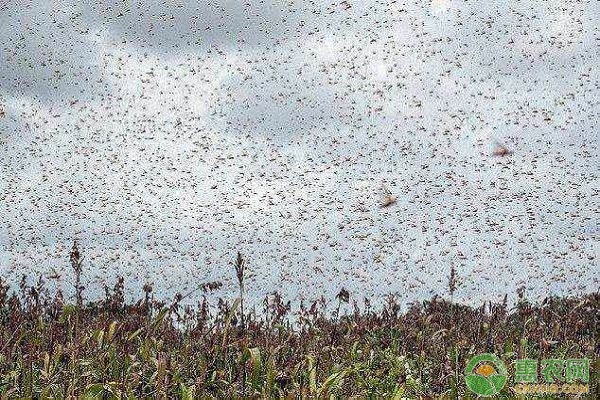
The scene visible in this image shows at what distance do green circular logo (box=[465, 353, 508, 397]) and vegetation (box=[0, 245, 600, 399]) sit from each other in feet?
0.28

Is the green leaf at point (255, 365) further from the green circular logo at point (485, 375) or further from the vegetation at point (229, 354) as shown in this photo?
the green circular logo at point (485, 375)

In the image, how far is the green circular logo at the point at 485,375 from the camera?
15.9ft

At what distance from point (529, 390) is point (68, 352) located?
3628mm

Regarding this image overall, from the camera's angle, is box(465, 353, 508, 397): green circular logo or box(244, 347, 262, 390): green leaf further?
box(465, 353, 508, 397): green circular logo

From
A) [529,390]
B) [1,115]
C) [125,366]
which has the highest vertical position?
[1,115]

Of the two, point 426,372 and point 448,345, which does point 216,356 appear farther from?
point 448,345

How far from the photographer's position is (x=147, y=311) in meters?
6.15

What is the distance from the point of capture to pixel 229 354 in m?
5.27

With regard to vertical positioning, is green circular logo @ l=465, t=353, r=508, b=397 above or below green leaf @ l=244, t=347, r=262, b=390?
below

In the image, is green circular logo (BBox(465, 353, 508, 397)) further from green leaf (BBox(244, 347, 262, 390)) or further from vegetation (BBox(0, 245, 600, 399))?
green leaf (BBox(244, 347, 262, 390))

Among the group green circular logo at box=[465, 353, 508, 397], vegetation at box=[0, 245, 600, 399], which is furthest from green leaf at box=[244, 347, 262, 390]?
green circular logo at box=[465, 353, 508, 397]

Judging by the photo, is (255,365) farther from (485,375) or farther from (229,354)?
(485,375)

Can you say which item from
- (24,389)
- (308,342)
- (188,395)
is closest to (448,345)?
(308,342)

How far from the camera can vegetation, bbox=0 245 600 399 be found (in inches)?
164
